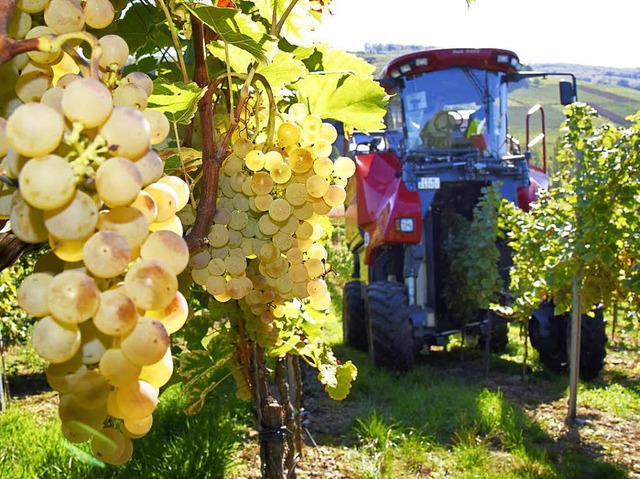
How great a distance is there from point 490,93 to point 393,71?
885 mm

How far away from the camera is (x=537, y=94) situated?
10138 cm

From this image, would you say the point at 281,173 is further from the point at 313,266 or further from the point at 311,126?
the point at 313,266

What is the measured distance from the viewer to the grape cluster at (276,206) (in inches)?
39.4

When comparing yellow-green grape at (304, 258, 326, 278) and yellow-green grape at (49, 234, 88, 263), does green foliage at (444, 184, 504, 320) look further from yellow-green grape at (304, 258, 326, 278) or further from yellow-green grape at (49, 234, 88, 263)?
yellow-green grape at (49, 234, 88, 263)

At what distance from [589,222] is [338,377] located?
2.69 m

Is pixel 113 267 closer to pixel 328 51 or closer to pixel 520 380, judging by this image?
pixel 328 51

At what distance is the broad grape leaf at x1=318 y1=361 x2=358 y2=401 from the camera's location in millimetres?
1999

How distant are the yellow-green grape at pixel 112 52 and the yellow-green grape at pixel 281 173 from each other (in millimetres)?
384

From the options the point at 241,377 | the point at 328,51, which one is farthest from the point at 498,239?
the point at 328,51

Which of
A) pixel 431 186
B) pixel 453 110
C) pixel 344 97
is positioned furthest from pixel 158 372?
pixel 453 110

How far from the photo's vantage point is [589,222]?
163 inches

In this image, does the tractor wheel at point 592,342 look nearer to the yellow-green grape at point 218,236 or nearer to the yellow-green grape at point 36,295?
the yellow-green grape at point 218,236

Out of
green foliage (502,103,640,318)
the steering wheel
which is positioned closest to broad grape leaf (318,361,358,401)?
green foliage (502,103,640,318)

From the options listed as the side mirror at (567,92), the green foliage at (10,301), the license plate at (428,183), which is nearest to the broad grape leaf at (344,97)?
the license plate at (428,183)
